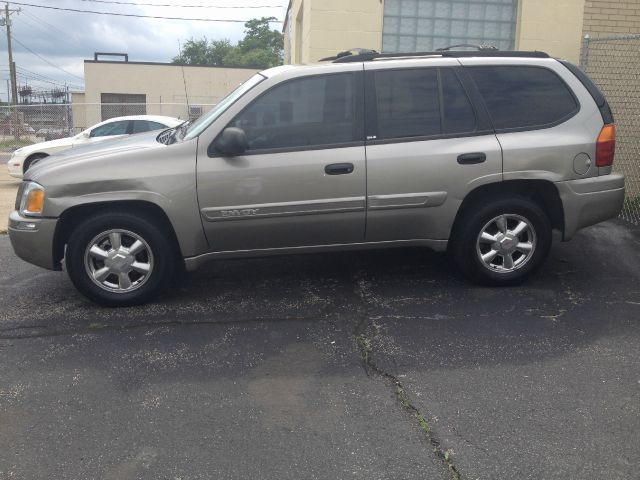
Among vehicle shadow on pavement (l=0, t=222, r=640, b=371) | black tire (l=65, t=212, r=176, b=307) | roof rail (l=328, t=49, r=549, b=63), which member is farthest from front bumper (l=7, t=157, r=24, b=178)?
roof rail (l=328, t=49, r=549, b=63)

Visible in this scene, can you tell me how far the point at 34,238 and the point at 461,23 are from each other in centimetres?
779

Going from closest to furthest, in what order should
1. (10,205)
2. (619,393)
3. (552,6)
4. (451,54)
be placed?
1. (619,393)
2. (451,54)
3. (552,6)
4. (10,205)

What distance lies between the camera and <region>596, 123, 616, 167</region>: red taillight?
531 cm

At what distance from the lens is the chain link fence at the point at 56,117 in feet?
75.3

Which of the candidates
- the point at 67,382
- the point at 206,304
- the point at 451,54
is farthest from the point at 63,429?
the point at 451,54

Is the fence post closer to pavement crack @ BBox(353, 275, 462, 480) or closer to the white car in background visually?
pavement crack @ BBox(353, 275, 462, 480)

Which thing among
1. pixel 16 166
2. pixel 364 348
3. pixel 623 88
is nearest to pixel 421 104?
pixel 364 348

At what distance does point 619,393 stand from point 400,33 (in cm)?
776

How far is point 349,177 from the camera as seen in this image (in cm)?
498

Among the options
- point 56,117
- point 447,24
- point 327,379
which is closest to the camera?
point 327,379

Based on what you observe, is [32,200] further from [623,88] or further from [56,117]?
[56,117]

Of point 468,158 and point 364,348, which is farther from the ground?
point 468,158

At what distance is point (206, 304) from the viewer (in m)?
5.17

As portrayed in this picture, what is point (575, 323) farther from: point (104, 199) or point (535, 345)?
point (104, 199)
